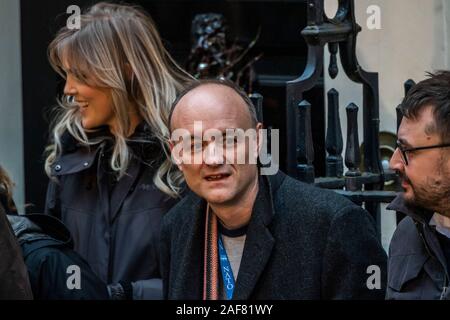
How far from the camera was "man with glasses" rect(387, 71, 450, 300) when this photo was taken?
3941mm

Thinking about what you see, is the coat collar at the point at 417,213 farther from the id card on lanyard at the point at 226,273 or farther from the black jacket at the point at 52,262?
the black jacket at the point at 52,262

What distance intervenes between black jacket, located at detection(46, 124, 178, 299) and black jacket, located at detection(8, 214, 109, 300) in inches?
12.0

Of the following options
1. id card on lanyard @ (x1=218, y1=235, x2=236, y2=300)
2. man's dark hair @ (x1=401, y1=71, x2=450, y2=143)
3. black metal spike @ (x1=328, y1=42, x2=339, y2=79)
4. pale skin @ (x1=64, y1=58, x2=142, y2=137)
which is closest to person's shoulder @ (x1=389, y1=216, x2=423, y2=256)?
man's dark hair @ (x1=401, y1=71, x2=450, y2=143)

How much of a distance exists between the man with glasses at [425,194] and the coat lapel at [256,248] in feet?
1.42

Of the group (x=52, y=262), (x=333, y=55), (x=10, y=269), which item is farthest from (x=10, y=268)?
(x=333, y=55)

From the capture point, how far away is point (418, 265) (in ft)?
13.0

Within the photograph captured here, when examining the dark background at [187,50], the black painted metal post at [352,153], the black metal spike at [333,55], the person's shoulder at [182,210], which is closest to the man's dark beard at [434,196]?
the person's shoulder at [182,210]

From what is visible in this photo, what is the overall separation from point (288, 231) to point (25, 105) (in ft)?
11.8

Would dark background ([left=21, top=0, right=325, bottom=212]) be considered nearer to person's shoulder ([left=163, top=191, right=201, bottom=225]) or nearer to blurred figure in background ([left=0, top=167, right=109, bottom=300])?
blurred figure in background ([left=0, top=167, right=109, bottom=300])

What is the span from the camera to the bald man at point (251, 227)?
3951 mm

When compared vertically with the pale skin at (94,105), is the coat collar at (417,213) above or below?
below

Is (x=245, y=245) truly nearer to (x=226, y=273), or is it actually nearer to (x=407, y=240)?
(x=226, y=273)

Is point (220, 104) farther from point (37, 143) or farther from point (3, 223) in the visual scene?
point (37, 143)

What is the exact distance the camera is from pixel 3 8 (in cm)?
707
